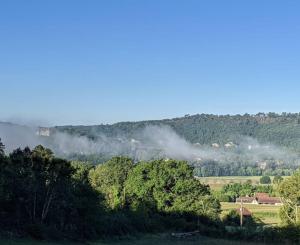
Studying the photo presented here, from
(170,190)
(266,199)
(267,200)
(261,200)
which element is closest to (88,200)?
(170,190)

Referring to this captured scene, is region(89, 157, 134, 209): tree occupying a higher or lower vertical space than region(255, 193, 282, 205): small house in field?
higher

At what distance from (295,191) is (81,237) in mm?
24351

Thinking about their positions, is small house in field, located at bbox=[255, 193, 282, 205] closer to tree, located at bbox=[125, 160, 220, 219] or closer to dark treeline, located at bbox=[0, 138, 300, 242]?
dark treeline, located at bbox=[0, 138, 300, 242]

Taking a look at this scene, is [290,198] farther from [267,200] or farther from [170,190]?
[267,200]

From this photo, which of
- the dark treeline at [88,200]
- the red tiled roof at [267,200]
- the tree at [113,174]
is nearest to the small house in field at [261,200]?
the red tiled roof at [267,200]

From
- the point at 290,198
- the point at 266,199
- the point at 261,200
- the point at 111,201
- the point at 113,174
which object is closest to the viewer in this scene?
the point at 290,198

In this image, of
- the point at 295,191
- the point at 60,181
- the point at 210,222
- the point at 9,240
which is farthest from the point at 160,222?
the point at 9,240

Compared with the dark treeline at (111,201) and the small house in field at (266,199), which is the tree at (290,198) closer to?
the dark treeline at (111,201)

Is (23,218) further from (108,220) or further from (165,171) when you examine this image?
(165,171)

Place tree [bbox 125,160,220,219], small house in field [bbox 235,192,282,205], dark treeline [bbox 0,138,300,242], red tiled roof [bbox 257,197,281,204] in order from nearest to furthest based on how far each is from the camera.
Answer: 1. dark treeline [bbox 0,138,300,242]
2. tree [bbox 125,160,220,219]
3. small house in field [bbox 235,192,282,205]
4. red tiled roof [bbox 257,197,281,204]

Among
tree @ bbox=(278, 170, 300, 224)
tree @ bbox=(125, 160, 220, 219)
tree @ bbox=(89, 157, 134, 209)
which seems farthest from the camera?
tree @ bbox=(89, 157, 134, 209)

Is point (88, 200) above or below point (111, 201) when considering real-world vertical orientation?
above

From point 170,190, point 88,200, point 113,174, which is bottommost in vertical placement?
point 170,190

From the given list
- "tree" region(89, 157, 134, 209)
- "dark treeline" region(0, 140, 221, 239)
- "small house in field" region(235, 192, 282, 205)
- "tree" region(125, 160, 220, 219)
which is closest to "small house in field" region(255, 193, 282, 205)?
"small house in field" region(235, 192, 282, 205)
